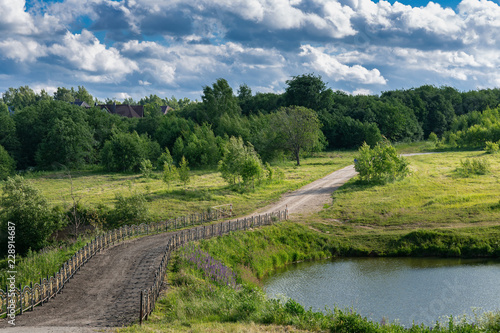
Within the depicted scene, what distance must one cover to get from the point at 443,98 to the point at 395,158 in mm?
81554

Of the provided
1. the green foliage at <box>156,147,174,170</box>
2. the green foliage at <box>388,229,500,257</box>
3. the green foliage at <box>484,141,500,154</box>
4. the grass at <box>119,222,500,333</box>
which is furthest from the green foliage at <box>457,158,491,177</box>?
the green foliage at <box>156,147,174,170</box>

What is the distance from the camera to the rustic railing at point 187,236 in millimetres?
16328

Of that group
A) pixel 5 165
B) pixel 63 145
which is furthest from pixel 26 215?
pixel 63 145

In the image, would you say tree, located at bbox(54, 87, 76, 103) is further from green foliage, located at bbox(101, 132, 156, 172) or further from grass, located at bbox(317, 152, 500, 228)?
grass, located at bbox(317, 152, 500, 228)

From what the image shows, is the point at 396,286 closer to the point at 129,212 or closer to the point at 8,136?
the point at 129,212

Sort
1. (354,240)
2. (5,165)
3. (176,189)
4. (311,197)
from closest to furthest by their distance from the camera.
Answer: (354,240), (311,197), (176,189), (5,165)

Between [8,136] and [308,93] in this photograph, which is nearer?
[8,136]

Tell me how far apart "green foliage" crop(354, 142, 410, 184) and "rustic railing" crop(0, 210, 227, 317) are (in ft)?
65.4

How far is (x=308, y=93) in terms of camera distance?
4090 inches

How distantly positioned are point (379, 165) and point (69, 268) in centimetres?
3542

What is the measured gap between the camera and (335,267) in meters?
28.2

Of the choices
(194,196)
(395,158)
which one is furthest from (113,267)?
(395,158)

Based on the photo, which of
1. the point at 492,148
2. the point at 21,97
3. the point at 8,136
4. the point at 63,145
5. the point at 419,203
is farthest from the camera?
the point at 21,97

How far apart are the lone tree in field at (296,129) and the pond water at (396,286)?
42872 millimetres
